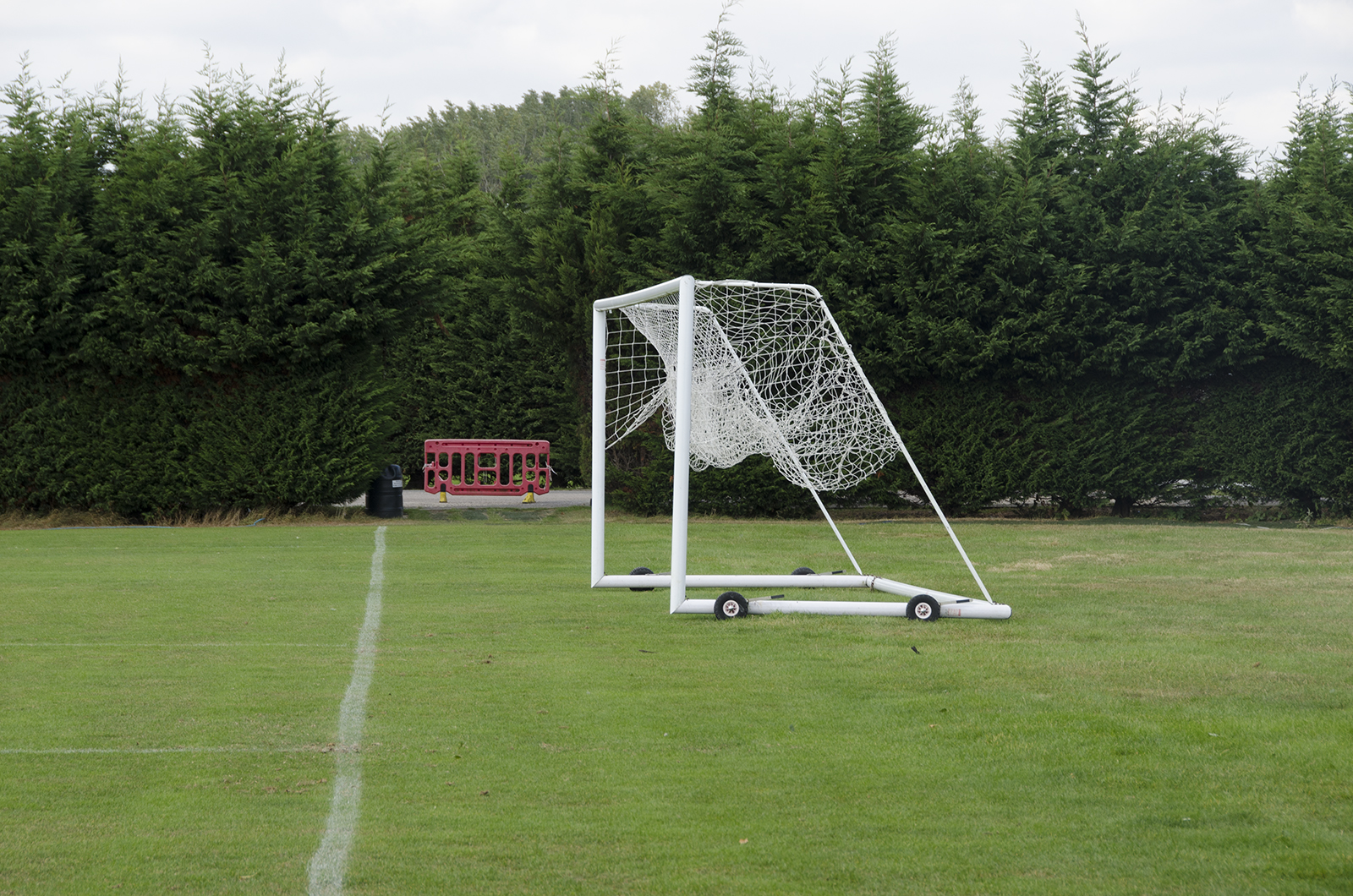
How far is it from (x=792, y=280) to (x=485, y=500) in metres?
7.46

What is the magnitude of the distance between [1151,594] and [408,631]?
655 cm

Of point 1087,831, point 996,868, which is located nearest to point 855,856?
point 996,868

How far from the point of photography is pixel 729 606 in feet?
30.6

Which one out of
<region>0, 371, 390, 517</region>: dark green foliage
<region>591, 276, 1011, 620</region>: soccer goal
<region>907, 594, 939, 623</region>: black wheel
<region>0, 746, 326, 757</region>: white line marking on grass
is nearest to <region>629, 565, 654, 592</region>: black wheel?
<region>591, 276, 1011, 620</region>: soccer goal

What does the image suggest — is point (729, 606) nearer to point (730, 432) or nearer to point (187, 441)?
point (730, 432)

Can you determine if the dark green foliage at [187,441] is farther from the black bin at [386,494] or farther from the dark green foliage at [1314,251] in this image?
the dark green foliage at [1314,251]

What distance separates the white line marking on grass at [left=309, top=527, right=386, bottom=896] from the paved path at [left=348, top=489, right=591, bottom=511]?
12100mm

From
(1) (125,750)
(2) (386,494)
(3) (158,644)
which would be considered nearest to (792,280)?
(2) (386,494)

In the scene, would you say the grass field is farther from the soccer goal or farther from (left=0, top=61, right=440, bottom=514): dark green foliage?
(left=0, top=61, right=440, bottom=514): dark green foliage

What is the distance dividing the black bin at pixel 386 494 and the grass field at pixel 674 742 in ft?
24.0

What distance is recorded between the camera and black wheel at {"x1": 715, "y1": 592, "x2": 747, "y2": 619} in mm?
9320

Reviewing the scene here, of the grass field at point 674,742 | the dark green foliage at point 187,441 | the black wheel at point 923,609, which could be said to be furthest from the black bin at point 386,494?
the black wheel at point 923,609

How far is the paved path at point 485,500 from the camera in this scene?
20781mm

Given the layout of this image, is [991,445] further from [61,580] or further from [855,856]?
[855,856]
